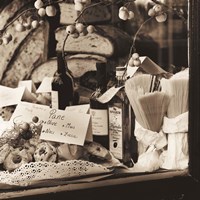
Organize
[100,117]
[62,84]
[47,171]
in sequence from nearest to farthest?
[47,171]
[100,117]
[62,84]

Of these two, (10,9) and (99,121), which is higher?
(10,9)

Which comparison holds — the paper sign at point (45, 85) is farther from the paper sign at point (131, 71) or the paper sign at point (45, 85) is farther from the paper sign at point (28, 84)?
the paper sign at point (131, 71)

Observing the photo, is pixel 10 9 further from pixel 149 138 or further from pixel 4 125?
pixel 149 138

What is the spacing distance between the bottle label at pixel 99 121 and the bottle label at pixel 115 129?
1 cm

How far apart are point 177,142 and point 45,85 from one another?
37 cm

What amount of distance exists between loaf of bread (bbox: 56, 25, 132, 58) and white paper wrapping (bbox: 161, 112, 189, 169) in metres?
0.25

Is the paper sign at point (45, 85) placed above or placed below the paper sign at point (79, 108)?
above

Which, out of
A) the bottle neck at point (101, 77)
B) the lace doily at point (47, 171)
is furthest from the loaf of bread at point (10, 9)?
the lace doily at point (47, 171)

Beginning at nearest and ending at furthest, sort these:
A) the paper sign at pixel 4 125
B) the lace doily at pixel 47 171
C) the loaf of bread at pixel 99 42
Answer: the lace doily at pixel 47 171 < the paper sign at pixel 4 125 < the loaf of bread at pixel 99 42

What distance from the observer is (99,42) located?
1.17 meters

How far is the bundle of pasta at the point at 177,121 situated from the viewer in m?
0.99

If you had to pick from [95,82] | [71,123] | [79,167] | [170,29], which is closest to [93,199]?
[79,167]

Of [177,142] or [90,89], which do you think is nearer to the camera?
[177,142]

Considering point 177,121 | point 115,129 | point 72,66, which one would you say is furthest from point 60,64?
point 177,121
